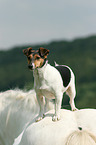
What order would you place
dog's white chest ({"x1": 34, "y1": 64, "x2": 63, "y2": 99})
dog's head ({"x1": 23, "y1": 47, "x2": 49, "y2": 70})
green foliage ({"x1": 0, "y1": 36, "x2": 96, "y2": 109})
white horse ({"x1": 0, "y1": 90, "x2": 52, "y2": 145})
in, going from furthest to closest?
green foliage ({"x1": 0, "y1": 36, "x2": 96, "y2": 109}), white horse ({"x1": 0, "y1": 90, "x2": 52, "y2": 145}), dog's white chest ({"x1": 34, "y1": 64, "x2": 63, "y2": 99}), dog's head ({"x1": 23, "y1": 47, "x2": 49, "y2": 70})

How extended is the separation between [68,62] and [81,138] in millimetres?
27023

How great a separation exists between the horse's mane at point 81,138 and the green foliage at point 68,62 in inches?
785

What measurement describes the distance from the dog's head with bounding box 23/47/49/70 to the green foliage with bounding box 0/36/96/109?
20.0m

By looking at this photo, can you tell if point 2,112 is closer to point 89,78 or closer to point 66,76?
point 66,76

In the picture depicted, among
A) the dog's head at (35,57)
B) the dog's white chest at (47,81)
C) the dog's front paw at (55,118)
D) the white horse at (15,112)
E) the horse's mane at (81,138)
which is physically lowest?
the white horse at (15,112)

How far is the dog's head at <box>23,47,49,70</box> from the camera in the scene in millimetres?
1419

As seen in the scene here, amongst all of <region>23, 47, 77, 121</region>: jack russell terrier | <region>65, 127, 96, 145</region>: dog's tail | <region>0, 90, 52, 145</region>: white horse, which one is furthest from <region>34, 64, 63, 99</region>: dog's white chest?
<region>0, 90, 52, 145</region>: white horse

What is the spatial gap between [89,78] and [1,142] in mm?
24959

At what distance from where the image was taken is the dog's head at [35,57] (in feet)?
4.66

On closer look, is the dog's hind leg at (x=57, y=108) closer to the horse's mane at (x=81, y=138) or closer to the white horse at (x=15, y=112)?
the horse's mane at (x=81, y=138)

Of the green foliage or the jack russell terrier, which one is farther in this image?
the green foliage

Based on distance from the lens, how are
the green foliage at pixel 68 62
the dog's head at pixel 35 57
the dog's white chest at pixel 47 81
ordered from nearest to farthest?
the dog's head at pixel 35 57, the dog's white chest at pixel 47 81, the green foliage at pixel 68 62

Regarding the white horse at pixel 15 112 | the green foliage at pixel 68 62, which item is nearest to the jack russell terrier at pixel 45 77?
the white horse at pixel 15 112

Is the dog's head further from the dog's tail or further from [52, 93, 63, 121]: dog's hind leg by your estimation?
the dog's tail
